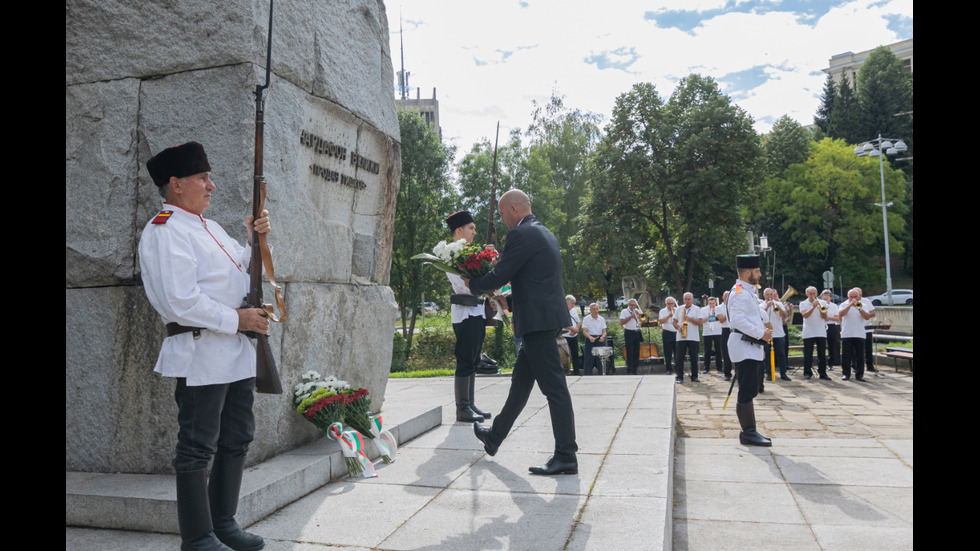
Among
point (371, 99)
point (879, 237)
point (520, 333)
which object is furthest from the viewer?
point (879, 237)

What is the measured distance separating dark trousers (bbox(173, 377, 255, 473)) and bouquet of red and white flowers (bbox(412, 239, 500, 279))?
2050 mm

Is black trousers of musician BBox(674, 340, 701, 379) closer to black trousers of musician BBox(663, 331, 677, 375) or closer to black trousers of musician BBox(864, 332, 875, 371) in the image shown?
black trousers of musician BBox(663, 331, 677, 375)

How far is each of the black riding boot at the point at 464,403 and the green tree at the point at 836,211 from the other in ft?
134

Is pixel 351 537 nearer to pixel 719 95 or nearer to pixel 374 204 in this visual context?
pixel 374 204

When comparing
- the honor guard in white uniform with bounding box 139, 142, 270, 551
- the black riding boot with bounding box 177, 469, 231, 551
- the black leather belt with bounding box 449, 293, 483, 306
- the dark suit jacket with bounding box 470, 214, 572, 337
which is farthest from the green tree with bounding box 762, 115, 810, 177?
the black riding boot with bounding box 177, 469, 231, 551

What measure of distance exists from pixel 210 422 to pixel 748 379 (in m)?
5.35

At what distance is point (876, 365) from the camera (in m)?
16.0

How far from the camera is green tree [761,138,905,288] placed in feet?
140

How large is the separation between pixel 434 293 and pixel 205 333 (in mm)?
22287

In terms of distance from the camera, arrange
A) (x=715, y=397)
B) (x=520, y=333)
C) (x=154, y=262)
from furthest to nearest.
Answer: (x=715, y=397), (x=520, y=333), (x=154, y=262)

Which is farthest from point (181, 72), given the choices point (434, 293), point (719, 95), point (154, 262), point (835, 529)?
point (719, 95)

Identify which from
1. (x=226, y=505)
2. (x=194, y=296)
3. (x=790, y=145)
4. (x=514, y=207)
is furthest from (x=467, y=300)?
(x=790, y=145)

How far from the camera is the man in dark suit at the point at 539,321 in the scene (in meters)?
4.39
